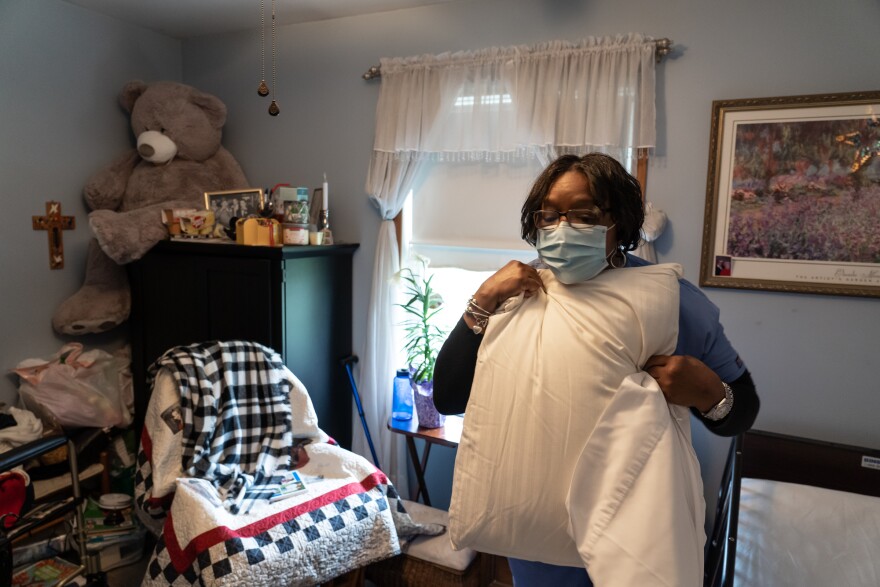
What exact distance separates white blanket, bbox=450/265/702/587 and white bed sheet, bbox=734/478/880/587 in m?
1.04

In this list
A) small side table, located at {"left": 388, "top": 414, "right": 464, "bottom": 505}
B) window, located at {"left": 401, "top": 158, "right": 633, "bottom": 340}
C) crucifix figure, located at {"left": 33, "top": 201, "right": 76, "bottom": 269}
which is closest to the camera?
small side table, located at {"left": 388, "top": 414, "right": 464, "bottom": 505}

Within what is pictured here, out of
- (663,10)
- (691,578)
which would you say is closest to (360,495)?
(691,578)

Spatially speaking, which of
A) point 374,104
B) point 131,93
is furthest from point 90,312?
point 374,104

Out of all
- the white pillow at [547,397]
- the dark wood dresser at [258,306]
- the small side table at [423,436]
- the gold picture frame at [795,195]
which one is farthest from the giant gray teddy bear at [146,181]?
the gold picture frame at [795,195]

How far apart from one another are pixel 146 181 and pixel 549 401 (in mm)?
2494

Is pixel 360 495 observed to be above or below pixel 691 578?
below

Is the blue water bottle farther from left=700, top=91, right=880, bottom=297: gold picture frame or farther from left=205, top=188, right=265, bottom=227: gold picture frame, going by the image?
left=700, top=91, right=880, bottom=297: gold picture frame

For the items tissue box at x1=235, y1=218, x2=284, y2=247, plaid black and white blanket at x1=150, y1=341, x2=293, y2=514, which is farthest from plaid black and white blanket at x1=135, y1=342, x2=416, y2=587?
tissue box at x1=235, y1=218, x2=284, y2=247

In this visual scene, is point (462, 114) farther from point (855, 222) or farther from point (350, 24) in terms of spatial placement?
point (855, 222)

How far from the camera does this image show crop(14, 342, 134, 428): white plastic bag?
7.94 ft

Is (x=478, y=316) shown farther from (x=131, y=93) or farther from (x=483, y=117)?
(x=131, y=93)

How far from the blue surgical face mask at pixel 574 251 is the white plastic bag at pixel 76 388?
2.27 meters

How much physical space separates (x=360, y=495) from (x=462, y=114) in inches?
62.0

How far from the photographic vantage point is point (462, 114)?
2467 mm
